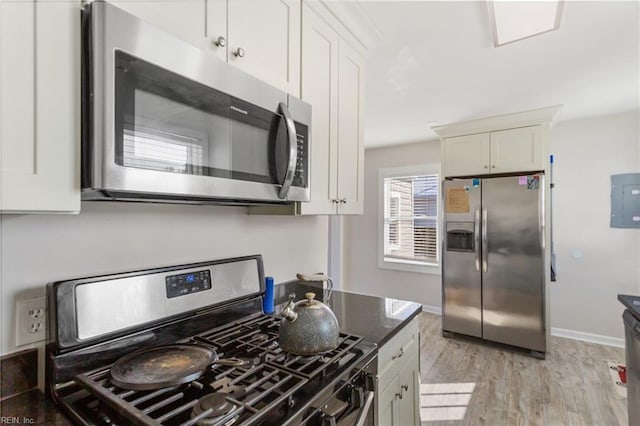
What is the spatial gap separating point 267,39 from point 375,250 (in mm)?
4036

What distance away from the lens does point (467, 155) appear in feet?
11.1

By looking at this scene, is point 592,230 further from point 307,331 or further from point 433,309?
point 307,331

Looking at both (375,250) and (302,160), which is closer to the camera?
(302,160)

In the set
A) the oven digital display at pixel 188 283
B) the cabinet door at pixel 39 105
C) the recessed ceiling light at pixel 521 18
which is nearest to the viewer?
the cabinet door at pixel 39 105

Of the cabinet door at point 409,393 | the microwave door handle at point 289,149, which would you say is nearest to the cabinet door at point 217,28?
the microwave door handle at point 289,149

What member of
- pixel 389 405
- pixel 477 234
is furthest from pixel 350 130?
pixel 477 234

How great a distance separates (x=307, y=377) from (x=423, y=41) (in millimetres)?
1863

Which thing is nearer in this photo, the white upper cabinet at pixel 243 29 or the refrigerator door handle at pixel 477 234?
the white upper cabinet at pixel 243 29

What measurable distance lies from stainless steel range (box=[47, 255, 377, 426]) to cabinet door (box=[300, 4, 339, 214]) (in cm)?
59

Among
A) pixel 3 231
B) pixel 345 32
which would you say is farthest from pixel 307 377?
pixel 345 32

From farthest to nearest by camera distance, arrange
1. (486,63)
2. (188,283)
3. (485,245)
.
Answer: (485,245), (486,63), (188,283)

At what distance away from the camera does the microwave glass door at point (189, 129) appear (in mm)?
721

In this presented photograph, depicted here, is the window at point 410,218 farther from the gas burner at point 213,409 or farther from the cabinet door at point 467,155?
the gas burner at point 213,409

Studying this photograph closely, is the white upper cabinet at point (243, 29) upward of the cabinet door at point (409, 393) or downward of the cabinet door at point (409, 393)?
upward
